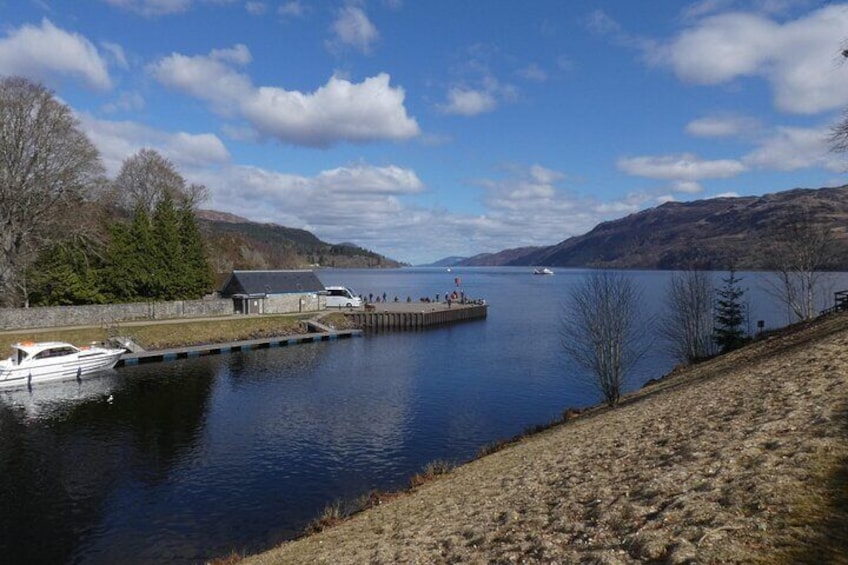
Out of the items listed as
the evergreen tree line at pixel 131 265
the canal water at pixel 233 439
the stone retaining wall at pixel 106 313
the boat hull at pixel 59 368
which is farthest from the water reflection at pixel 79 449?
the evergreen tree line at pixel 131 265

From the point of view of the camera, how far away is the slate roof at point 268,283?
7331 cm

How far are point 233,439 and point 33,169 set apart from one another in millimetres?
42574

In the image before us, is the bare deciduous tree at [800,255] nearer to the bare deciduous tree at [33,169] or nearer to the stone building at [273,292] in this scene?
the stone building at [273,292]

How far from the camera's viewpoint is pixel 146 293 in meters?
65.8

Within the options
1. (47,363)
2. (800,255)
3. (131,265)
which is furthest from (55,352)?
(800,255)

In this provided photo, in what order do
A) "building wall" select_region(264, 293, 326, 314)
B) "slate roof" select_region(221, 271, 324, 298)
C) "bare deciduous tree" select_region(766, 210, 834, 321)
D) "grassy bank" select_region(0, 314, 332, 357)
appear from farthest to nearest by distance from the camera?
"building wall" select_region(264, 293, 326, 314) → "slate roof" select_region(221, 271, 324, 298) → "grassy bank" select_region(0, 314, 332, 357) → "bare deciduous tree" select_region(766, 210, 834, 321)

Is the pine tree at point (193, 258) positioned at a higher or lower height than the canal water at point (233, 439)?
higher

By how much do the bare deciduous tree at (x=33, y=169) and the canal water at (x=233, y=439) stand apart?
66.8 feet

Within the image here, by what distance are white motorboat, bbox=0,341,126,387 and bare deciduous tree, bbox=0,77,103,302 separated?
14.3 m

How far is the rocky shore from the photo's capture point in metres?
8.80

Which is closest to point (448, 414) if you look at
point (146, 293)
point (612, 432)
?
point (612, 432)

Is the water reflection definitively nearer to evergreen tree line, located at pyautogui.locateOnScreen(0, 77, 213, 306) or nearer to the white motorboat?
the white motorboat

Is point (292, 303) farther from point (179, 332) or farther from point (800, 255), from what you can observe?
point (800, 255)

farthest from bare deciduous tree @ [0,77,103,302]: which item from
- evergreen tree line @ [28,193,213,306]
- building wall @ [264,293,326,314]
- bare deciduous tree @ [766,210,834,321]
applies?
bare deciduous tree @ [766,210,834,321]
